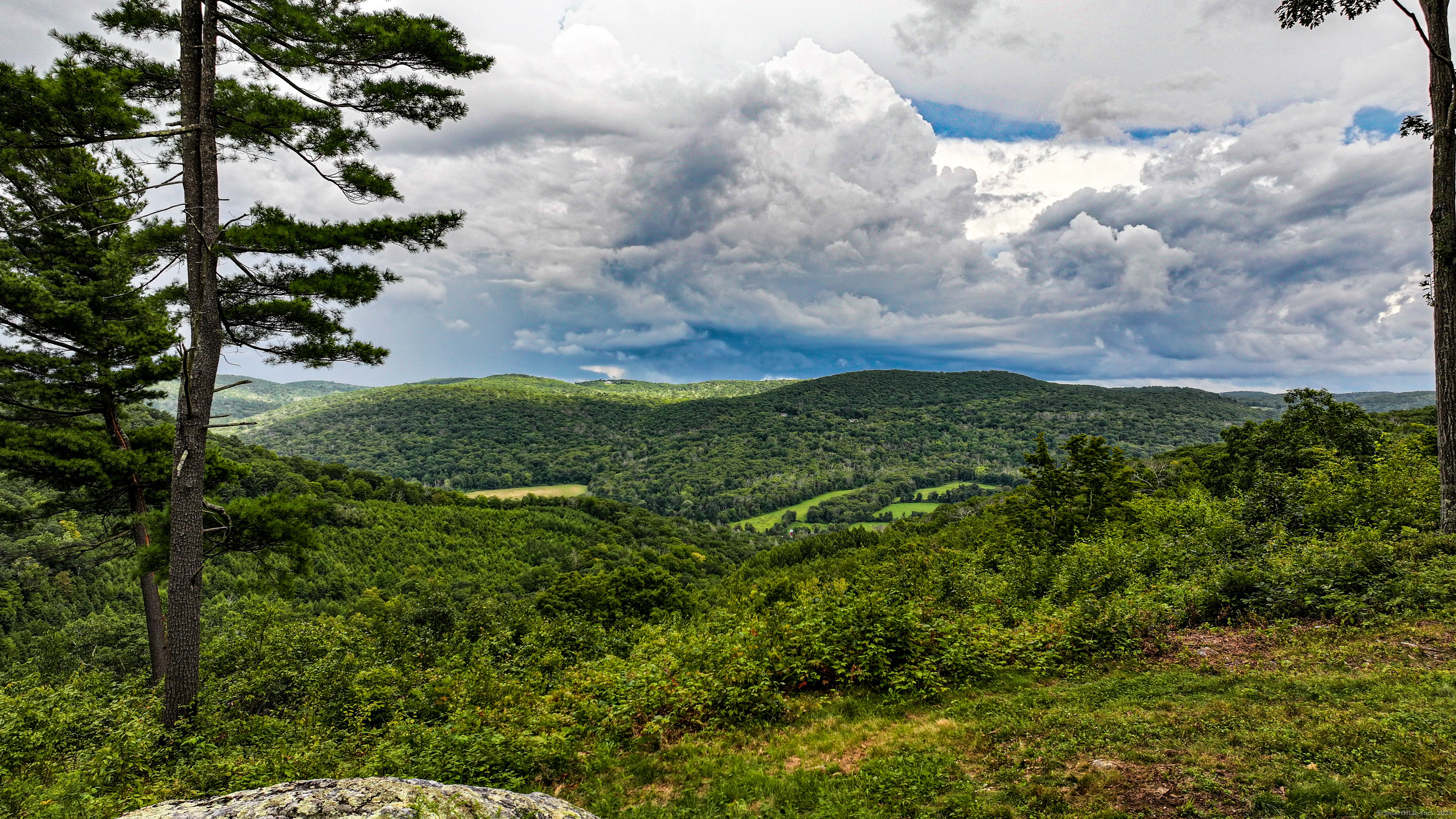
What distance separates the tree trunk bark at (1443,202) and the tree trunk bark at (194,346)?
20.1 meters

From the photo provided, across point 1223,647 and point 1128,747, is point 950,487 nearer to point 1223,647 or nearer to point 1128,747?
point 1223,647

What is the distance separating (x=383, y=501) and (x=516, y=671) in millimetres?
81466

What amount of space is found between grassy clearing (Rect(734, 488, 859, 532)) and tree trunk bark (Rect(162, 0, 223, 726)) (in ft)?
390

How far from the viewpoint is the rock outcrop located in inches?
142

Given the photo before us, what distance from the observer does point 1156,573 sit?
1242cm

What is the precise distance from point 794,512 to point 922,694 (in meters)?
134

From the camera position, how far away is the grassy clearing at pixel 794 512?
128625mm

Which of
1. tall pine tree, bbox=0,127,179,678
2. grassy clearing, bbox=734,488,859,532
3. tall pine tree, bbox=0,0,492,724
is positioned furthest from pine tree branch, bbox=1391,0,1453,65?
grassy clearing, bbox=734,488,859,532

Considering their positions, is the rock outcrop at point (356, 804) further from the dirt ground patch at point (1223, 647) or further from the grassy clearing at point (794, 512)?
the grassy clearing at point (794, 512)

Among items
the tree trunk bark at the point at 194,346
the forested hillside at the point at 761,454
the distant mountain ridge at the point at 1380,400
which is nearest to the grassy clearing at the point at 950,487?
the forested hillside at the point at 761,454

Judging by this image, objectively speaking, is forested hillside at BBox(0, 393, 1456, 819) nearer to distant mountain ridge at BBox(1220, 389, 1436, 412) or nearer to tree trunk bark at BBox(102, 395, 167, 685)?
tree trunk bark at BBox(102, 395, 167, 685)

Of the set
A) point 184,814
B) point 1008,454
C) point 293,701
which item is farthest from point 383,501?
point 1008,454

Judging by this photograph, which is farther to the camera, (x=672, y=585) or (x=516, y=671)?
(x=672, y=585)

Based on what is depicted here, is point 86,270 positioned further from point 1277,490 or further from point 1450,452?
point 1277,490
